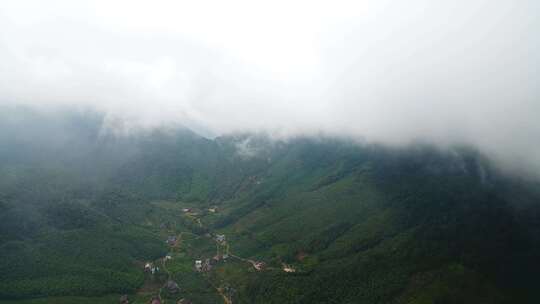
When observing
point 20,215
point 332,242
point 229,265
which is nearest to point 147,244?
point 229,265

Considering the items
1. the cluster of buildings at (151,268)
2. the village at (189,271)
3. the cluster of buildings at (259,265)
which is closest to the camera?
the village at (189,271)

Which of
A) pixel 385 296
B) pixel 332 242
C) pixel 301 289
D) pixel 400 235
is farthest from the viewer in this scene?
pixel 332 242

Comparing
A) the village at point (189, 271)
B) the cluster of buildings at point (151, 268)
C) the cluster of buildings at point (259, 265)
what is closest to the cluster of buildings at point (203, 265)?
the village at point (189, 271)

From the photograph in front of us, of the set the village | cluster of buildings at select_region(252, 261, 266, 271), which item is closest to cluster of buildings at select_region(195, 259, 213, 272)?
the village

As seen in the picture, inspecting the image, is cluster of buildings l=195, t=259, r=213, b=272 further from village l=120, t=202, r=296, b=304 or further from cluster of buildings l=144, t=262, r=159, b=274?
cluster of buildings l=144, t=262, r=159, b=274

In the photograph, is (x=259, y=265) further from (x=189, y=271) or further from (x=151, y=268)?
→ (x=151, y=268)

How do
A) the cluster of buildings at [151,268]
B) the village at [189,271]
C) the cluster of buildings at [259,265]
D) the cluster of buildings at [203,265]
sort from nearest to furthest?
1. the village at [189,271]
2. the cluster of buildings at [151,268]
3. the cluster of buildings at [259,265]
4. the cluster of buildings at [203,265]

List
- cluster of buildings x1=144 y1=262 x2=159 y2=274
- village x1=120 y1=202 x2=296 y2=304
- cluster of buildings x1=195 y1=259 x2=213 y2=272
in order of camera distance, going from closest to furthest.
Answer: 1. village x1=120 y1=202 x2=296 y2=304
2. cluster of buildings x1=144 y1=262 x2=159 y2=274
3. cluster of buildings x1=195 y1=259 x2=213 y2=272

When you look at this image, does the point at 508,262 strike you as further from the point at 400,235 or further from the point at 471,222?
the point at 400,235

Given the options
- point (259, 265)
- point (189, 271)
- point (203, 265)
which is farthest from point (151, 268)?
point (259, 265)

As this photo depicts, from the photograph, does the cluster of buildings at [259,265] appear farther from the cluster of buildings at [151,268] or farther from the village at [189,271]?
the cluster of buildings at [151,268]

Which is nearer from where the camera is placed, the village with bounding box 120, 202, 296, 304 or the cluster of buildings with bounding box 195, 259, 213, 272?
the village with bounding box 120, 202, 296, 304
